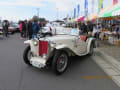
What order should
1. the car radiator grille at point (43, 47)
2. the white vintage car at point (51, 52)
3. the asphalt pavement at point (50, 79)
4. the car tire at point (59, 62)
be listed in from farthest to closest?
the car radiator grille at point (43, 47)
the white vintage car at point (51, 52)
the car tire at point (59, 62)
the asphalt pavement at point (50, 79)

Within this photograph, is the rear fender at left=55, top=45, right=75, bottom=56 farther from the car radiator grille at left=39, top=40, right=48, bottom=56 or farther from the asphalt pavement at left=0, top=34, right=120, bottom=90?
the asphalt pavement at left=0, top=34, right=120, bottom=90

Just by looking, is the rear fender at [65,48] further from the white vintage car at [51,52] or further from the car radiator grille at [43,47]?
the car radiator grille at [43,47]

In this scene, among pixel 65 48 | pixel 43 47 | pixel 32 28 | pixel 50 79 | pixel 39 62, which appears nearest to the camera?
pixel 50 79

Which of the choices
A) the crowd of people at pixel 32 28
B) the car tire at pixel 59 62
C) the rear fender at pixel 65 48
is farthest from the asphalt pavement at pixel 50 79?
the crowd of people at pixel 32 28

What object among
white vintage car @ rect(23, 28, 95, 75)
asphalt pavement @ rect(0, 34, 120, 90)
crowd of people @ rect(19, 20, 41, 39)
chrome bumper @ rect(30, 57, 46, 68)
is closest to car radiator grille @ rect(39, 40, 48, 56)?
white vintage car @ rect(23, 28, 95, 75)

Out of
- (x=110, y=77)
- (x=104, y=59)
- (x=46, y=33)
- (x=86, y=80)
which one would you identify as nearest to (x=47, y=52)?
(x=86, y=80)

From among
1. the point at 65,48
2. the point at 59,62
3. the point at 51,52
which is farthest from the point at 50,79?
the point at 65,48

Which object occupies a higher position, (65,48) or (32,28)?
(32,28)

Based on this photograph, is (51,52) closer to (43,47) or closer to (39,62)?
(43,47)

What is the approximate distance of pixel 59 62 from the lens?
169 inches

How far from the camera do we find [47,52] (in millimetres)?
4320

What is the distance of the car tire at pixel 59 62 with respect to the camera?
4.10 m

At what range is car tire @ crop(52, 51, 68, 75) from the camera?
410 centimetres

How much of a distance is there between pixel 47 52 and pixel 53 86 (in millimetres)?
1175
